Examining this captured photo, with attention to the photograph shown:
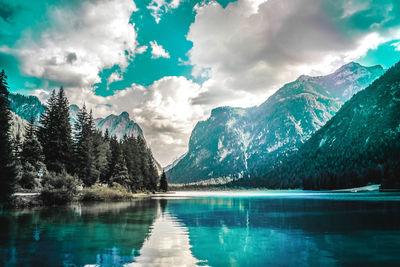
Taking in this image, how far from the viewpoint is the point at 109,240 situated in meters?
18.1

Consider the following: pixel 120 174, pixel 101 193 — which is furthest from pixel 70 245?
pixel 120 174

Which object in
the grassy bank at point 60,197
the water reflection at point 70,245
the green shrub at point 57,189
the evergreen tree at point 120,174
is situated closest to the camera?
the water reflection at point 70,245

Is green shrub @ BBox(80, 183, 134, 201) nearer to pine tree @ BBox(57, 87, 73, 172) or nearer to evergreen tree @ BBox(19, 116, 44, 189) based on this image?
pine tree @ BBox(57, 87, 73, 172)

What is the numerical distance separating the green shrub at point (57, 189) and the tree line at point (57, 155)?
0.16m

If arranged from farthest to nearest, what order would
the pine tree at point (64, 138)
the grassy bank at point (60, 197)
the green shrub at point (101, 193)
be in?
1. the pine tree at point (64, 138)
2. the green shrub at point (101, 193)
3. the grassy bank at point (60, 197)

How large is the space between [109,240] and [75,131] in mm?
66527

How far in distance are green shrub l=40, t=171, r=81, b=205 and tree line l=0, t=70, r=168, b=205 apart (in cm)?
16

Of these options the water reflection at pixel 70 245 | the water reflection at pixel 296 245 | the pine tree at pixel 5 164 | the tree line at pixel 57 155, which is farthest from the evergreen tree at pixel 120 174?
the water reflection at pixel 296 245

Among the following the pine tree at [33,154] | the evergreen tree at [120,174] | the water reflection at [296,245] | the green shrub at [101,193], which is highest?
the pine tree at [33,154]

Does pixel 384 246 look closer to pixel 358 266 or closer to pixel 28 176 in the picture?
pixel 358 266

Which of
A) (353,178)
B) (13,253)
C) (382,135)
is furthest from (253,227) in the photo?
(382,135)

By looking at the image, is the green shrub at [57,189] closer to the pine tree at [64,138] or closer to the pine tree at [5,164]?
the pine tree at [5,164]

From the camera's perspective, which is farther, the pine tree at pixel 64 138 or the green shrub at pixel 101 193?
the pine tree at pixel 64 138

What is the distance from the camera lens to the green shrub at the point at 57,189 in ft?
163
